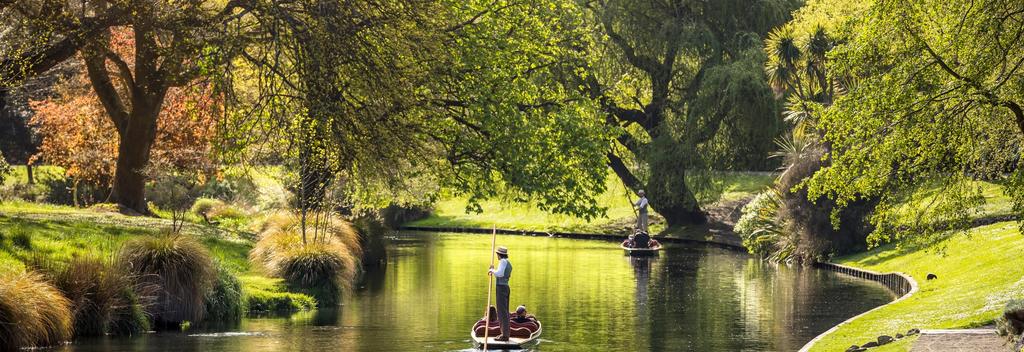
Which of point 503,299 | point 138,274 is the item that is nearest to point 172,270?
point 138,274

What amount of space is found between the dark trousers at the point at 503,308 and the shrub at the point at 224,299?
7377mm

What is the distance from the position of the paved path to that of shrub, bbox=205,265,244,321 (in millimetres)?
16076

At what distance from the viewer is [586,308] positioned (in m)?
35.4

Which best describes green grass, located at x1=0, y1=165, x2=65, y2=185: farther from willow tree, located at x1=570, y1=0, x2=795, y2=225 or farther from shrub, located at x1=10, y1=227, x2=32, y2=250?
willow tree, located at x1=570, y1=0, x2=795, y2=225

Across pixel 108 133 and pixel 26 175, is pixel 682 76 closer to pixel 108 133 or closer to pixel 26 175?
pixel 108 133

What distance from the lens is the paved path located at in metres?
20.8

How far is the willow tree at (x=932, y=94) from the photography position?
2470 centimetres

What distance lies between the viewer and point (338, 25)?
89.6 feet

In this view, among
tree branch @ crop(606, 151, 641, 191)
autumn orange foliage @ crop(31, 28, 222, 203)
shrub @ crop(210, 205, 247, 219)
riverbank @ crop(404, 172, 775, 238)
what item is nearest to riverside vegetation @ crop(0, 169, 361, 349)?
autumn orange foliage @ crop(31, 28, 222, 203)

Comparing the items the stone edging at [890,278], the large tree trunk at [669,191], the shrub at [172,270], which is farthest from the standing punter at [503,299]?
the large tree trunk at [669,191]

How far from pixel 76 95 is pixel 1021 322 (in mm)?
48033

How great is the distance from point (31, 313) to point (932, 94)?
1735cm

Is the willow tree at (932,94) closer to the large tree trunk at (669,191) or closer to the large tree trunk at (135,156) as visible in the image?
the large tree trunk at (135,156)

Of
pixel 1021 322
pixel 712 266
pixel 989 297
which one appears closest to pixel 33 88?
pixel 712 266
